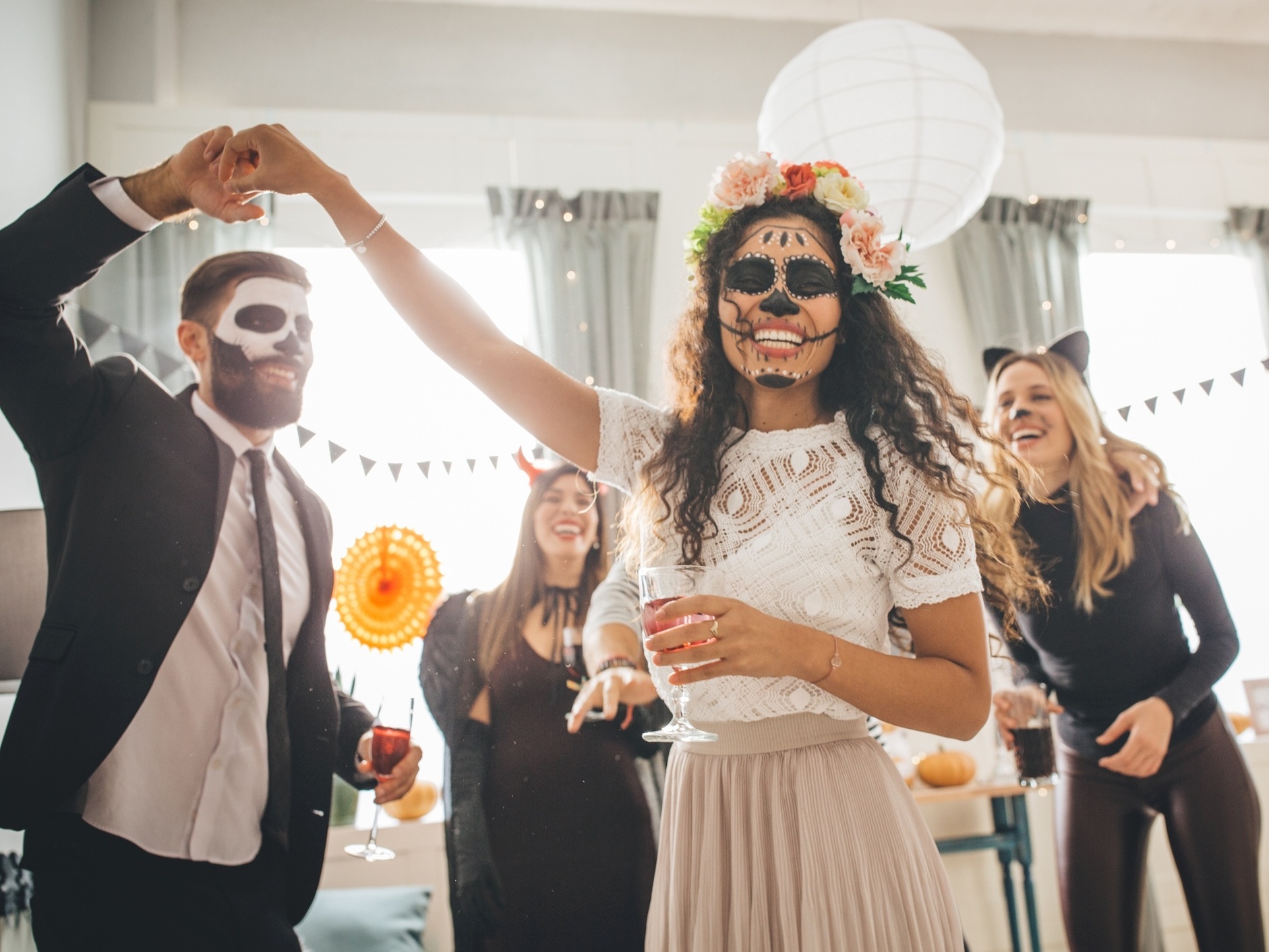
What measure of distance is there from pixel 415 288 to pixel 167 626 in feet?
1.56

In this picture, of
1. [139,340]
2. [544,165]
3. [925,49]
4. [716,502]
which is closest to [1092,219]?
[925,49]

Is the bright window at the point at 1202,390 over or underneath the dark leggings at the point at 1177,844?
over

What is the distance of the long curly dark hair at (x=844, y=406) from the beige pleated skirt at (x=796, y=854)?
0.25 meters

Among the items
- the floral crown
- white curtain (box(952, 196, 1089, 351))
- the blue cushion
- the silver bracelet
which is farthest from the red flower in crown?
white curtain (box(952, 196, 1089, 351))

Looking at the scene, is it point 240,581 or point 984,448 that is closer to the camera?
point 240,581

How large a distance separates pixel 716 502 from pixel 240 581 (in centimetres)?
58

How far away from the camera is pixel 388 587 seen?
1.36 m

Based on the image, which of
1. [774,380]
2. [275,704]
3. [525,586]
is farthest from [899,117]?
[275,704]

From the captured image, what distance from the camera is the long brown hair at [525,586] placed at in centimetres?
144

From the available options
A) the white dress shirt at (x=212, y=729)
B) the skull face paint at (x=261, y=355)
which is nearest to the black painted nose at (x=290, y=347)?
the skull face paint at (x=261, y=355)

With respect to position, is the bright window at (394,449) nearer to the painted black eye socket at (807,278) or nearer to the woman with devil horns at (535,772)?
the woman with devil horns at (535,772)

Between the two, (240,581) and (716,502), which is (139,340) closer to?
(240,581)

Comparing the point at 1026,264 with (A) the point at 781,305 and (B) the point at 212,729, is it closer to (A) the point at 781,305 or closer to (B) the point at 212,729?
(A) the point at 781,305

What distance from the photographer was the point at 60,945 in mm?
1001
